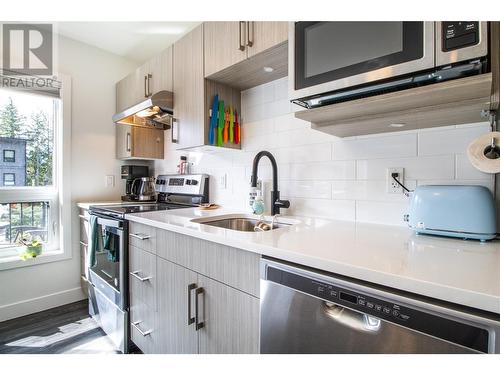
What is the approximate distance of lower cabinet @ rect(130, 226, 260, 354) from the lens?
97cm

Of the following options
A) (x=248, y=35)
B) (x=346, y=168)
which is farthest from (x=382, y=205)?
(x=248, y=35)

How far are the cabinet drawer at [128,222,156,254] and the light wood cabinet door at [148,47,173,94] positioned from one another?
107 cm

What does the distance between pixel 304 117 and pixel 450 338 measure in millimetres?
841

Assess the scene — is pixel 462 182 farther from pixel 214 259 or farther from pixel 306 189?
pixel 214 259

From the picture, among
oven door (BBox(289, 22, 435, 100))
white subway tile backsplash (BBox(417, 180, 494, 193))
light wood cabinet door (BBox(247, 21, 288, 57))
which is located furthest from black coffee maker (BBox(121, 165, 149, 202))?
white subway tile backsplash (BBox(417, 180, 494, 193))

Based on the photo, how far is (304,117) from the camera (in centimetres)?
109

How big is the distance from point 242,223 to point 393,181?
88 centimetres

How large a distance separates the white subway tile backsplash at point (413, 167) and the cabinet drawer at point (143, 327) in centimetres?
137

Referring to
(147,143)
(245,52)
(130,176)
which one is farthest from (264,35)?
(130,176)

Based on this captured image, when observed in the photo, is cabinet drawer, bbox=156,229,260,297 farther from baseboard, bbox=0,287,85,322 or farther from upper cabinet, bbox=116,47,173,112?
baseboard, bbox=0,287,85,322

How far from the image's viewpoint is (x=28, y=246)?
222 cm

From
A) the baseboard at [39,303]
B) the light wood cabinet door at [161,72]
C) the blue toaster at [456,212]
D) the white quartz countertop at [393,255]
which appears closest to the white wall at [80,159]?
the baseboard at [39,303]

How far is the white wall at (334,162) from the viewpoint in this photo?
109cm

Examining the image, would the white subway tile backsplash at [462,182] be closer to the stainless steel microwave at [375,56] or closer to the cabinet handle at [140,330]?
the stainless steel microwave at [375,56]
